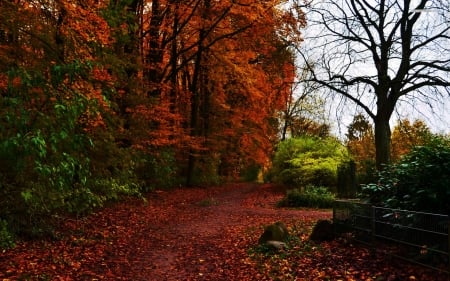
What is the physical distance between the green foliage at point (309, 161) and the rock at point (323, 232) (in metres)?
12.2

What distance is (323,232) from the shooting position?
9102 millimetres

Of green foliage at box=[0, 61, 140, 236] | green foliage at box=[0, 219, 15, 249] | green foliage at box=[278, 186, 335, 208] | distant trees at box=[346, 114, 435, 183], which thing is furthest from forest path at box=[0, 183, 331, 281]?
distant trees at box=[346, 114, 435, 183]

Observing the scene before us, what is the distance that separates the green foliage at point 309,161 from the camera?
2128 centimetres

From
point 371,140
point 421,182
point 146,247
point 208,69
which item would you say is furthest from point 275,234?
point 371,140

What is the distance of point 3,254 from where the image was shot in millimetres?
7566

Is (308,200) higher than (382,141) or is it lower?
lower

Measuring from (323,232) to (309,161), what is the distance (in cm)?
1315

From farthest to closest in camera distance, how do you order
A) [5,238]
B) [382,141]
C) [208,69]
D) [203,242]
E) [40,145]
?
[208,69], [382,141], [203,242], [5,238], [40,145]

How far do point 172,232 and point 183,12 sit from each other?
1260 centimetres

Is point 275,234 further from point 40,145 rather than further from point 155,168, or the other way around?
point 155,168

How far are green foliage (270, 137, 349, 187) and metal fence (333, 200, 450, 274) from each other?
1235 cm

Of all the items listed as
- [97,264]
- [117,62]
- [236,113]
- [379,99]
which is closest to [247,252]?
[97,264]

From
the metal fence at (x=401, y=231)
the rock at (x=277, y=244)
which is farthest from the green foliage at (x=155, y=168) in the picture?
the metal fence at (x=401, y=231)

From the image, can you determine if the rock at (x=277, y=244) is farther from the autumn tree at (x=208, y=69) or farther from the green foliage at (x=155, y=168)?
the green foliage at (x=155, y=168)
